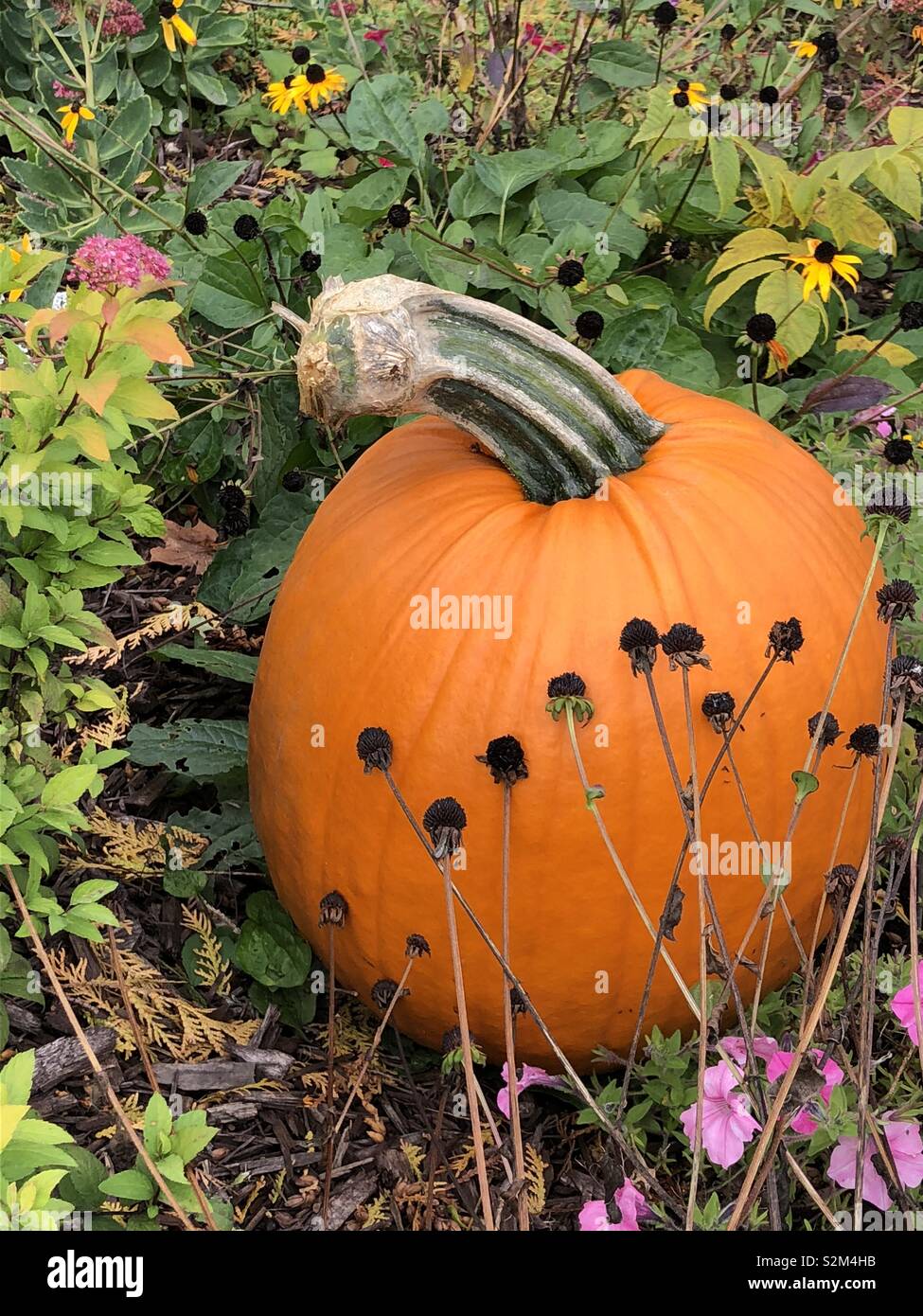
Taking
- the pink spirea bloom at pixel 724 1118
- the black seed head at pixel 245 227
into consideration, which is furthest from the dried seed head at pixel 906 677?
the black seed head at pixel 245 227

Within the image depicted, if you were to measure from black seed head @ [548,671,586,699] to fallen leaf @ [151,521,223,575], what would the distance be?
4.99ft

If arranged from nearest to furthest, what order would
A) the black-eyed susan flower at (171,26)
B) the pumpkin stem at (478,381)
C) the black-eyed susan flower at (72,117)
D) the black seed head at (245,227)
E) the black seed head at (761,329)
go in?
the pumpkin stem at (478,381)
the black seed head at (761,329)
the black seed head at (245,227)
the black-eyed susan flower at (72,117)
the black-eyed susan flower at (171,26)

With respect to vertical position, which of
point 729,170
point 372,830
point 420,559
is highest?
point 729,170

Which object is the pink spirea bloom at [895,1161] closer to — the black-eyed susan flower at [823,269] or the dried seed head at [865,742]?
the dried seed head at [865,742]

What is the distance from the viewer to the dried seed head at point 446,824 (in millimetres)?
1615

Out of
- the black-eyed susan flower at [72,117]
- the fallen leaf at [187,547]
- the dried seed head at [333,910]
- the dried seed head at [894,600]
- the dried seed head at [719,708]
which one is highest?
the black-eyed susan flower at [72,117]

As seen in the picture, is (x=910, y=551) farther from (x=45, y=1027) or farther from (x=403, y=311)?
(x=45, y=1027)

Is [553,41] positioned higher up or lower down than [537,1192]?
higher up

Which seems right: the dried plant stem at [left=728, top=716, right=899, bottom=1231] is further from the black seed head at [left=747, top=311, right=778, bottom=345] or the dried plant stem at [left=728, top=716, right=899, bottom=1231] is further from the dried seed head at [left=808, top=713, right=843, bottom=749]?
the black seed head at [left=747, top=311, right=778, bottom=345]

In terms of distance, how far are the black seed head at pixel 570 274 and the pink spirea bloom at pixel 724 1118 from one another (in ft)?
5.27

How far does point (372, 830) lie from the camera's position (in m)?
2.08

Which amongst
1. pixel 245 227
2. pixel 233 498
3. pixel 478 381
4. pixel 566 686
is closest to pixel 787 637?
pixel 566 686

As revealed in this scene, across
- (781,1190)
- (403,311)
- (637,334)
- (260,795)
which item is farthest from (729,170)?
(781,1190)
